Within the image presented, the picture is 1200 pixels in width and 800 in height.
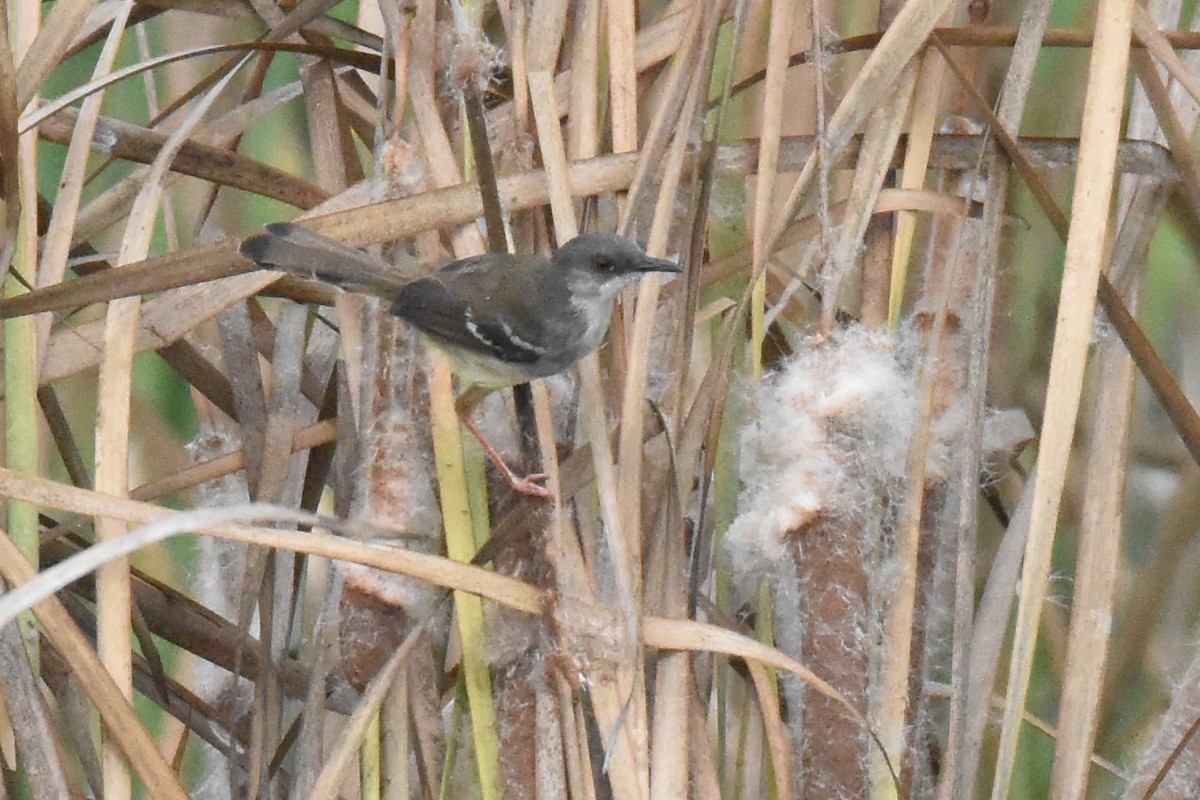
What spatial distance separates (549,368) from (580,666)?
0.56m

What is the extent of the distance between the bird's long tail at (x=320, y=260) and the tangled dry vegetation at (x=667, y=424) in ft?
0.12

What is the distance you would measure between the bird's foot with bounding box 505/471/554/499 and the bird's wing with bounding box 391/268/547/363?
0.81 ft

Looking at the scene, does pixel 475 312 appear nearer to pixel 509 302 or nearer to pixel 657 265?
pixel 509 302

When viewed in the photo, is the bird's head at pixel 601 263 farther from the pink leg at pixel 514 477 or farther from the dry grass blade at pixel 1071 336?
the dry grass blade at pixel 1071 336

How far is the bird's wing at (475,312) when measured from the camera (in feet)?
5.81

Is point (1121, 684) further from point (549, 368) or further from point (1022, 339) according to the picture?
point (549, 368)

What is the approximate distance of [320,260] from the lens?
63.5 inches

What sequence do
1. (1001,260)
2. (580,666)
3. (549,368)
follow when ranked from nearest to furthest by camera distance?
(580,666)
(549,368)
(1001,260)

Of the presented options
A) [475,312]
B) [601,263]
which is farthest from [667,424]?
[475,312]

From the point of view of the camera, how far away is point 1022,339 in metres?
2.11

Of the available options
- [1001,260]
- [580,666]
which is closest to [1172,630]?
[1001,260]

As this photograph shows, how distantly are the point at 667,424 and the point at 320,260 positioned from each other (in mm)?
526

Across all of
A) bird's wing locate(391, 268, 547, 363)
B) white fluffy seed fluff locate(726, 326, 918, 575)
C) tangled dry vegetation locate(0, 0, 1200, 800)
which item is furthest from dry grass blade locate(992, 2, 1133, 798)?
bird's wing locate(391, 268, 547, 363)

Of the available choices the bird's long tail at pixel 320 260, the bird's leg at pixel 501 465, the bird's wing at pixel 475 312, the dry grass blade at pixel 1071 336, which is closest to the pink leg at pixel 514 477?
the bird's leg at pixel 501 465
